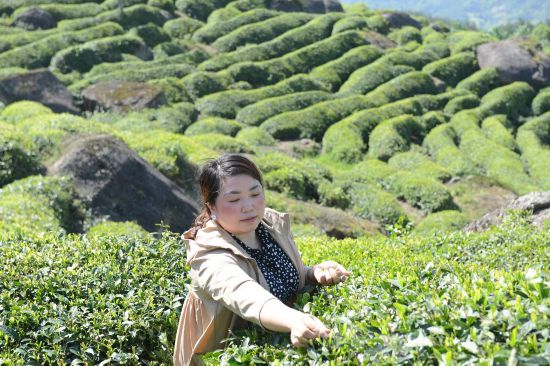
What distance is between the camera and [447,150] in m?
30.4

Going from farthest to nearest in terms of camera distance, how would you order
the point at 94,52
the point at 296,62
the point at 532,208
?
the point at 296,62 < the point at 94,52 < the point at 532,208

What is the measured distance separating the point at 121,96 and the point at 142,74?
17.7ft

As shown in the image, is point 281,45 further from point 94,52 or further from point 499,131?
point 499,131

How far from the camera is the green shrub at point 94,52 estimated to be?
3353 centimetres

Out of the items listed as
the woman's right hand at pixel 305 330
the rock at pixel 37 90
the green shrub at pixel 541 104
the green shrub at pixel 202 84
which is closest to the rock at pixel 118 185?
the woman's right hand at pixel 305 330

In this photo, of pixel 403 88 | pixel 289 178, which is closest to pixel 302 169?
pixel 289 178

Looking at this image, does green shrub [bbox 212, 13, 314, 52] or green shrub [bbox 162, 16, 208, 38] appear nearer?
green shrub [bbox 212, 13, 314, 52]

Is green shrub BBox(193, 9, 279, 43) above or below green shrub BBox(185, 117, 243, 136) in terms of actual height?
below

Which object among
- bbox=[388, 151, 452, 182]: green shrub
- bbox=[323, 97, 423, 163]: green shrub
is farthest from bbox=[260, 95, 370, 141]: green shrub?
bbox=[388, 151, 452, 182]: green shrub

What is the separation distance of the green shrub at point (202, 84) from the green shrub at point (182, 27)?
357 inches

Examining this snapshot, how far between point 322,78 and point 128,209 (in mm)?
26139

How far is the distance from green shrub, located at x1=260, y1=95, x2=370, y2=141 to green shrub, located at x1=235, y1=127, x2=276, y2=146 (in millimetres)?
1041

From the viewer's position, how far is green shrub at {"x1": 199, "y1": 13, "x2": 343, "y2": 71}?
120 feet

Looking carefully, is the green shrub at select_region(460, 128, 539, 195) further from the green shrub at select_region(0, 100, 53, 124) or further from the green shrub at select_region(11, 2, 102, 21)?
the green shrub at select_region(11, 2, 102, 21)
